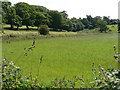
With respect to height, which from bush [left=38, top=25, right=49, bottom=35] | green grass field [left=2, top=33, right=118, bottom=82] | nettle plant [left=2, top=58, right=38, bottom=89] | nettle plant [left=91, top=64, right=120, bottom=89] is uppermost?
bush [left=38, top=25, right=49, bottom=35]

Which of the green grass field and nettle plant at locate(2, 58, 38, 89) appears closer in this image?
nettle plant at locate(2, 58, 38, 89)

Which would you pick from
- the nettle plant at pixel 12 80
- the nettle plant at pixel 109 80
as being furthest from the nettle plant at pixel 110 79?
the nettle plant at pixel 12 80

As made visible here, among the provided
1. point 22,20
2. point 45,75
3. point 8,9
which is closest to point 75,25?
point 22,20

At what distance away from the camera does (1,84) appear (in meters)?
4.15

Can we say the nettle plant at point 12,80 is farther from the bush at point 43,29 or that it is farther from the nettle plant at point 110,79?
the bush at point 43,29

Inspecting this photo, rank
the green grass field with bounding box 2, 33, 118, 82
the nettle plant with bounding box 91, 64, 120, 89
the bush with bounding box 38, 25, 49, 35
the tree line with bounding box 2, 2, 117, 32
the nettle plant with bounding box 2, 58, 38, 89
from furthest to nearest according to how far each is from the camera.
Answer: the tree line with bounding box 2, 2, 117, 32 → the bush with bounding box 38, 25, 49, 35 → the green grass field with bounding box 2, 33, 118, 82 → the nettle plant with bounding box 2, 58, 38, 89 → the nettle plant with bounding box 91, 64, 120, 89

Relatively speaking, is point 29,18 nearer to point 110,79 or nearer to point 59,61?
point 59,61

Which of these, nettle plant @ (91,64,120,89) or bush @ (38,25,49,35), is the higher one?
bush @ (38,25,49,35)

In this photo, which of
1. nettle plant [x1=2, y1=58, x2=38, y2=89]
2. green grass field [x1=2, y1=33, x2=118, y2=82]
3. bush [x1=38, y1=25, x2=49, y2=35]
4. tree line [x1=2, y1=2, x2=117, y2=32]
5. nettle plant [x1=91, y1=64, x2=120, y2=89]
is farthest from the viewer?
tree line [x1=2, y1=2, x2=117, y2=32]

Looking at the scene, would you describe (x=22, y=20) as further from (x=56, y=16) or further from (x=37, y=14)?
(x=56, y=16)

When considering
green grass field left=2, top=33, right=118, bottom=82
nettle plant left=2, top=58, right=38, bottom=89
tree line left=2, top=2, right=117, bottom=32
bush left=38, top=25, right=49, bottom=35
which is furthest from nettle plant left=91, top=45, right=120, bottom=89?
tree line left=2, top=2, right=117, bottom=32

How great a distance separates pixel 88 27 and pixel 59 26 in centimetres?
3986

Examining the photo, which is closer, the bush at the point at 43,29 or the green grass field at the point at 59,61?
the green grass field at the point at 59,61

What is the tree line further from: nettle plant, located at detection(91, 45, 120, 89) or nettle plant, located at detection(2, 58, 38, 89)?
nettle plant, located at detection(91, 45, 120, 89)
